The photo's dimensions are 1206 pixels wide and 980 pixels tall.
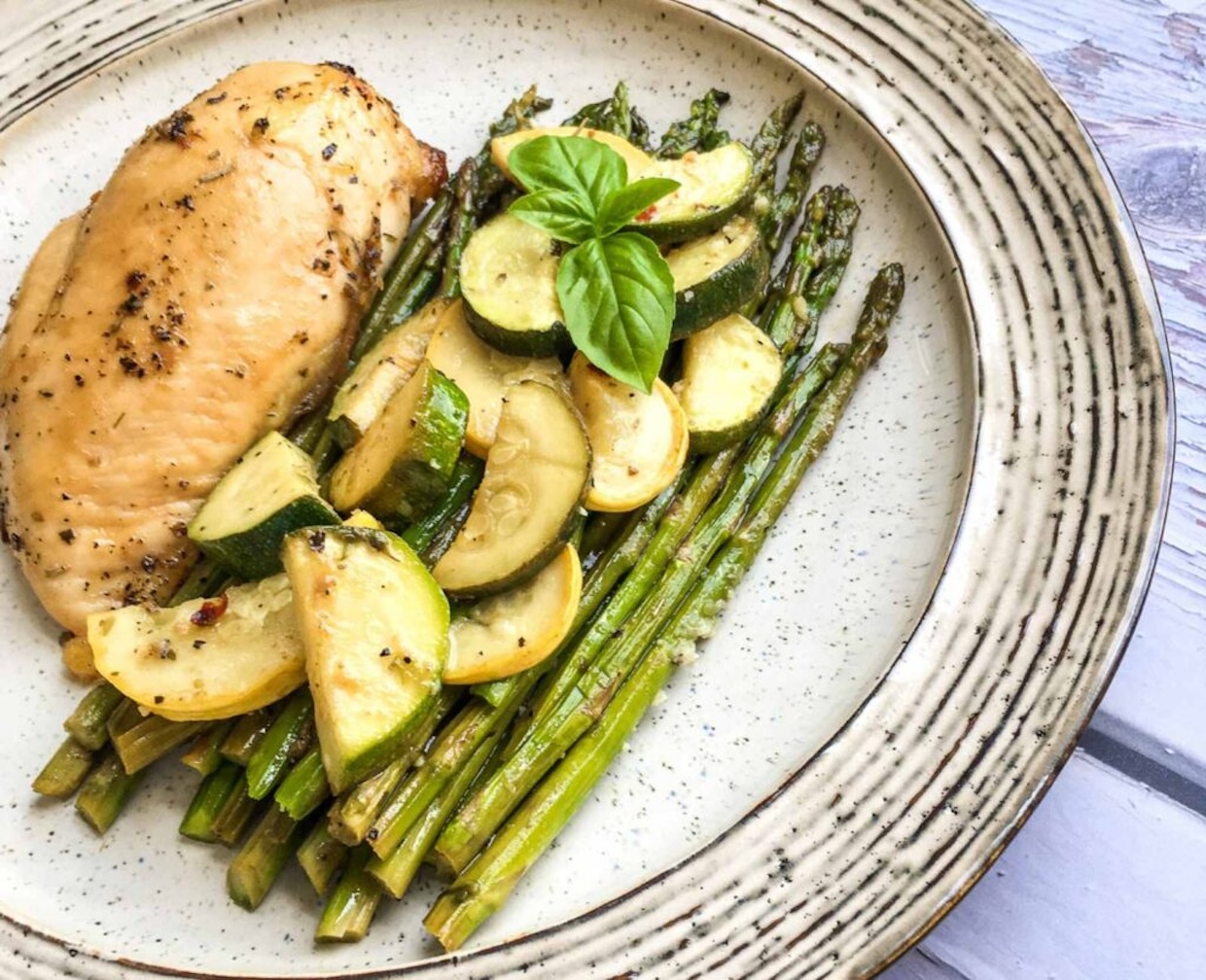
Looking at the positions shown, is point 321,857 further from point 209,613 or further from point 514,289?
point 514,289

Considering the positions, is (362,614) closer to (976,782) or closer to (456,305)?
(456,305)

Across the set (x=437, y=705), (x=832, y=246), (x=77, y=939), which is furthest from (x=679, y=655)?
(x=77, y=939)

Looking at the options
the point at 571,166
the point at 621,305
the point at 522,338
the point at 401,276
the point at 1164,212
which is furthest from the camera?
the point at 1164,212

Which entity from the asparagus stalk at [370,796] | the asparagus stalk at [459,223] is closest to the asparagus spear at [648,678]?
the asparagus stalk at [370,796]

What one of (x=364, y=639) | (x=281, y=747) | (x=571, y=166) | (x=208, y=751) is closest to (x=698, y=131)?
(x=571, y=166)

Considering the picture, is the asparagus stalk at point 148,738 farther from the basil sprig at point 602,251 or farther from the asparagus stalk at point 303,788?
the basil sprig at point 602,251
